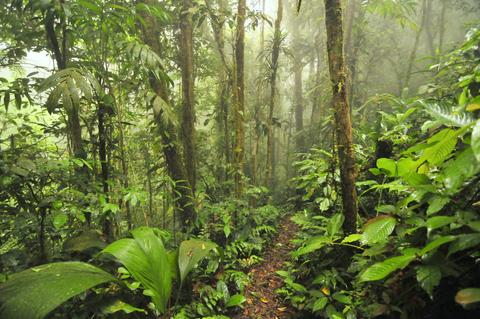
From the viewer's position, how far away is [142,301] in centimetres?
231

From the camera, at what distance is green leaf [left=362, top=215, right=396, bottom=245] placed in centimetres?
165

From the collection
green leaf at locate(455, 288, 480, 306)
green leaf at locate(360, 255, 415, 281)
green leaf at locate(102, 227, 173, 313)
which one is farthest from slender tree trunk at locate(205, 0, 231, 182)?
green leaf at locate(455, 288, 480, 306)

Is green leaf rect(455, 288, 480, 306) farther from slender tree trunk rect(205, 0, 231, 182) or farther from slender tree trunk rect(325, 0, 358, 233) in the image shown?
slender tree trunk rect(205, 0, 231, 182)

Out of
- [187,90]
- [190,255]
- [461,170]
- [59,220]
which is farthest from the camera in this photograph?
[187,90]

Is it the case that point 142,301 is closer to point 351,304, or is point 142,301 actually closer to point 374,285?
point 351,304

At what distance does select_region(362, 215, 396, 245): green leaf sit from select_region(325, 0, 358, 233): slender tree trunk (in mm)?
717

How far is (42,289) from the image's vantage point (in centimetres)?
150

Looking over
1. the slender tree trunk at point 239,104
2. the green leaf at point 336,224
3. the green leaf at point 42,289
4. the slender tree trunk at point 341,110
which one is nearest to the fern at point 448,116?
the slender tree trunk at point 341,110

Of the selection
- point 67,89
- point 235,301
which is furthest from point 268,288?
point 67,89

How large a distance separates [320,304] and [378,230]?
0.96 m

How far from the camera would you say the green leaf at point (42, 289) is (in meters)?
1.42

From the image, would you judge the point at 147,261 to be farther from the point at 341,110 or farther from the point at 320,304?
the point at 341,110

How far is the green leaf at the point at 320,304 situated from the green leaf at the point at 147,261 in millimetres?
1211

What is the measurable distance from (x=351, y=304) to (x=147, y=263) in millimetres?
1616
